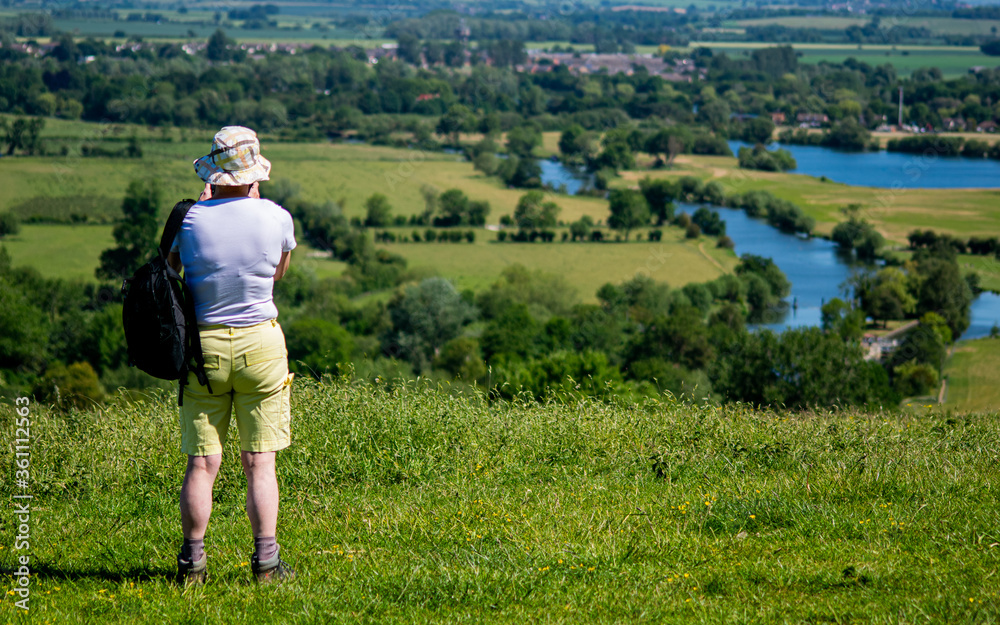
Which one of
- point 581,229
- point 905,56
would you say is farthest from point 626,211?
point 905,56

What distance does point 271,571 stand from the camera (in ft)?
11.1

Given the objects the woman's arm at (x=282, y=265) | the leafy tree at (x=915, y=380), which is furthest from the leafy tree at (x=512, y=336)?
the woman's arm at (x=282, y=265)

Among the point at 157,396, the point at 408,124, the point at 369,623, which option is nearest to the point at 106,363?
the point at 157,396

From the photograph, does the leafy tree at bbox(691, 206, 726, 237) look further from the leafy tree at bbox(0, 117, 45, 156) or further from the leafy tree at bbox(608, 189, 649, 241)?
the leafy tree at bbox(0, 117, 45, 156)

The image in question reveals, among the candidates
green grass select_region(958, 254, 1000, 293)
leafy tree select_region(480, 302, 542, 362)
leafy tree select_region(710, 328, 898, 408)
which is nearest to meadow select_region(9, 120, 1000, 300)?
green grass select_region(958, 254, 1000, 293)

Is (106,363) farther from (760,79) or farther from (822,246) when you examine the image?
(760,79)

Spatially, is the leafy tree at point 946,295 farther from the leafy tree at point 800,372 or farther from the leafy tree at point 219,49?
the leafy tree at point 219,49

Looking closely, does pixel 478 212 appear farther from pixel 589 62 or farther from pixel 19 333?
pixel 589 62

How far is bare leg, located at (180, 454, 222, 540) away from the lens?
133 inches

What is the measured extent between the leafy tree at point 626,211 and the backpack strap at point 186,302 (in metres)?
68.7

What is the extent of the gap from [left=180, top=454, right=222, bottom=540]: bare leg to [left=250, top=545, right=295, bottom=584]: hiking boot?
253 mm

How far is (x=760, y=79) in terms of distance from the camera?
511 feet

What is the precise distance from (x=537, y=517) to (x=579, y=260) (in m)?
62.0

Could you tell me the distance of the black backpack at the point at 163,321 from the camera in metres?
3.26
